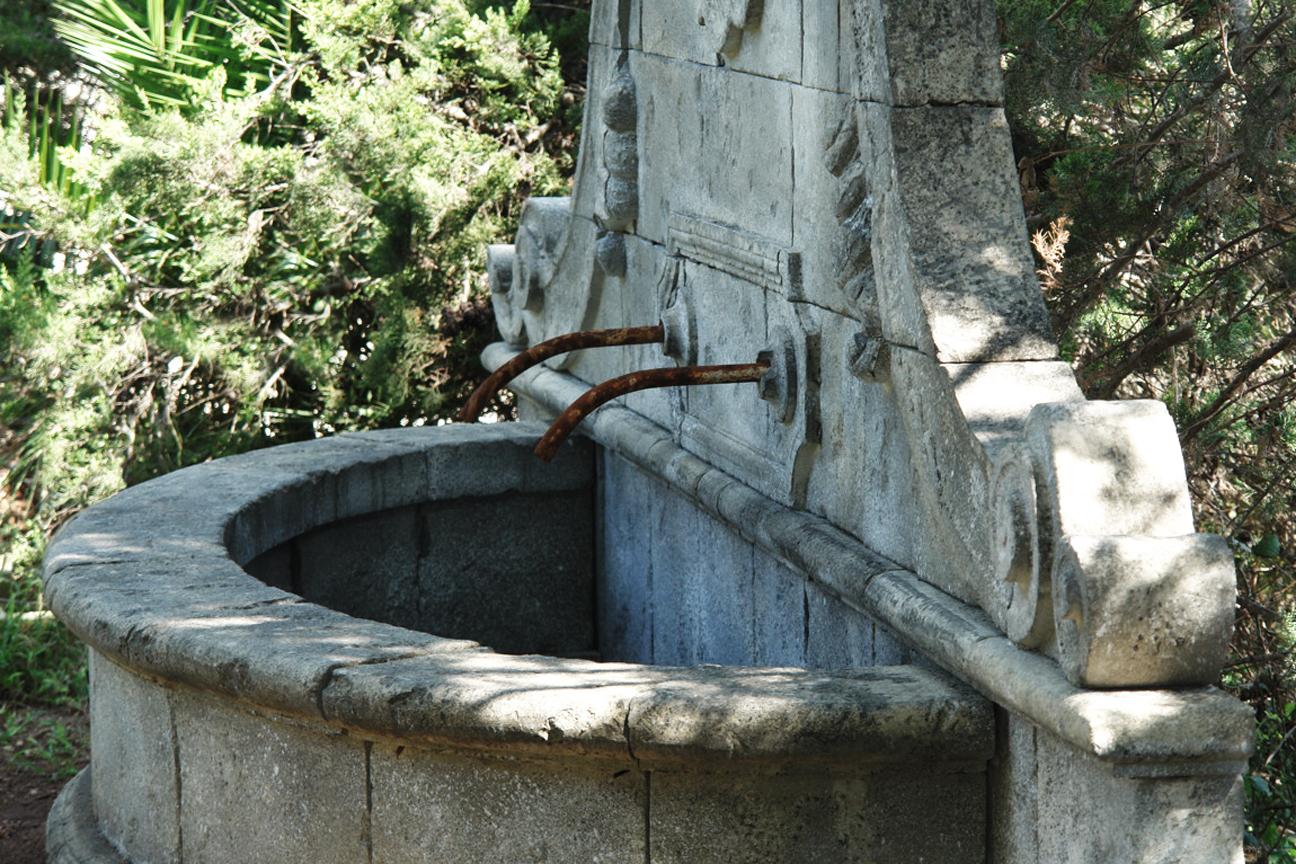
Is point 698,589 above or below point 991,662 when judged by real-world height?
below

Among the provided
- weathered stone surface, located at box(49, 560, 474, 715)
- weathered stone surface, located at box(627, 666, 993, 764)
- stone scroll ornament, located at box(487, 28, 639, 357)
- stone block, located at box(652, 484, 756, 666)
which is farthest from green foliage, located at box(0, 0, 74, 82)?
weathered stone surface, located at box(627, 666, 993, 764)

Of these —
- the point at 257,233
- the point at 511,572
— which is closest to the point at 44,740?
the point at 511,572

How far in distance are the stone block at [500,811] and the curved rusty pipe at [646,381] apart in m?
1.14

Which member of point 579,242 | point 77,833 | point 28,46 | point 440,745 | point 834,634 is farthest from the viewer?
point 28,46

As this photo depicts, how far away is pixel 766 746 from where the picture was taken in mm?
2602

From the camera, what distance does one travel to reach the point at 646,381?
374cm

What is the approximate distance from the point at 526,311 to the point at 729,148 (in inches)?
71.3

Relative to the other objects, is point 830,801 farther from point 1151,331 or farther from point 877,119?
point 1151,331

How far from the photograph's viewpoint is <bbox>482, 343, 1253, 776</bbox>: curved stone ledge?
2.28m

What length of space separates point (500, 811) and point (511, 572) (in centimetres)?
254

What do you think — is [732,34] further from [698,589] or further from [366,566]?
[366,566]

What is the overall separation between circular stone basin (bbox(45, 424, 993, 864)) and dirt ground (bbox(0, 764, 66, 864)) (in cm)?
79

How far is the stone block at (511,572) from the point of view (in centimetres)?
516

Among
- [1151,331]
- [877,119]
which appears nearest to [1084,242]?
[1151,331]
